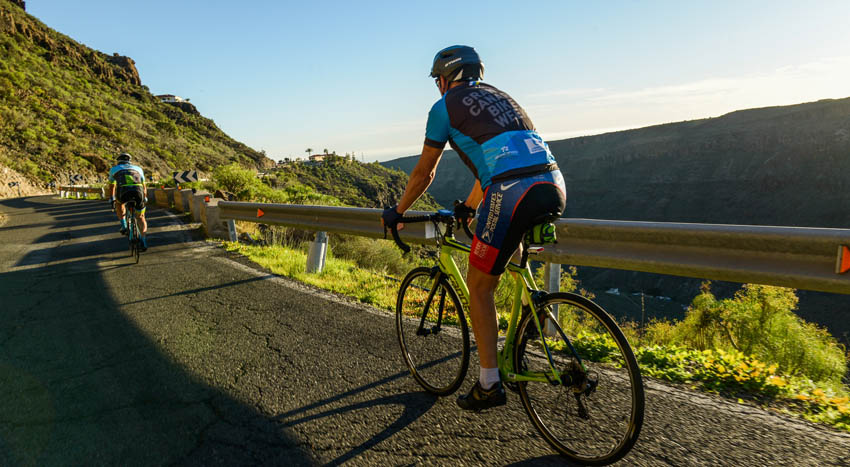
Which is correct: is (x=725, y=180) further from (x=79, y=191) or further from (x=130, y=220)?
(x=130, y=220)

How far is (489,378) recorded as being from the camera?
2404 mm

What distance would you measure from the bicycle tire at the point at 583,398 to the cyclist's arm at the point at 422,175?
981 millimetres

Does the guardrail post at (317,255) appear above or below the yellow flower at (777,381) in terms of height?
above

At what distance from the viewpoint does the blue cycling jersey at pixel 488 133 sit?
2254 millimetres

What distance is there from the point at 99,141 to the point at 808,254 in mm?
63333

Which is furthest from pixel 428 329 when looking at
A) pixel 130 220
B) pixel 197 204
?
pixel 197 204

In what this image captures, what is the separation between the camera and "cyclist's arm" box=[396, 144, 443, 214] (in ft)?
8.25

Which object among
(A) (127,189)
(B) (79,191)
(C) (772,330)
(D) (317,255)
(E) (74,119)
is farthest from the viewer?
(E) (74,119)

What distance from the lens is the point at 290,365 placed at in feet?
11.0

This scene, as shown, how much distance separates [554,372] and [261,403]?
188cm

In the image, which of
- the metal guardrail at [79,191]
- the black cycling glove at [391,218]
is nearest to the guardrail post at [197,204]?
the black cycling glove at [391,218]

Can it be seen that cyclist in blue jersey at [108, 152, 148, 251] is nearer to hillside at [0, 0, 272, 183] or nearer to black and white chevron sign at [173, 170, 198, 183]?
black and white chevron sign at [173, 170, 198, 183]

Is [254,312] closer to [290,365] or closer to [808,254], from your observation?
[290,365]

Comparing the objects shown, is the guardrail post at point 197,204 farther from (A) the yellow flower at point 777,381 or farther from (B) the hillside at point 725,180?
(B) the hillside at point 725,180
